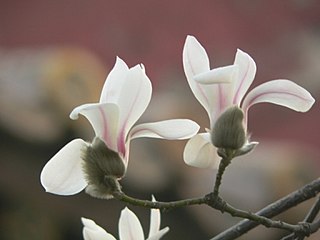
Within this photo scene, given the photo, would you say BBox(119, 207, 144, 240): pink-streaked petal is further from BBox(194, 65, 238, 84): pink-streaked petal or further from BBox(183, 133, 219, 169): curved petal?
BBox(194, 65, 238, 84): pink-streaked petal

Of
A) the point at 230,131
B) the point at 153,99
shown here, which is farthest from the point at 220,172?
the point at 153,99

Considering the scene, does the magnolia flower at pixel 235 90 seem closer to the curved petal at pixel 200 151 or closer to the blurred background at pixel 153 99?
the curved petal at pixel 200 151

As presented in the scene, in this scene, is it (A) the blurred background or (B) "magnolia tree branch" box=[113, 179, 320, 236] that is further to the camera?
(A) the blurred background

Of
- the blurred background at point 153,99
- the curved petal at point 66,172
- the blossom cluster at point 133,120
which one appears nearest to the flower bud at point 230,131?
the blossom cluster at point 133,120

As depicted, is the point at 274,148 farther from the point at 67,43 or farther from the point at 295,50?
the point at 67,43

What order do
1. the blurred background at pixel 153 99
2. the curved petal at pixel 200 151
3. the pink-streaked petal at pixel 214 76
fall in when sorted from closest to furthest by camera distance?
the pink-streaked petal at pixel 214 76
the curved petal at pixel 200 151
the blurred background at pixel 153 99

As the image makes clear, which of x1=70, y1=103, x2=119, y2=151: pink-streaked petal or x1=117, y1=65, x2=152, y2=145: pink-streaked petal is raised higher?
x1=117, y1=65, x2=152, y2=145: pink-streaked petal

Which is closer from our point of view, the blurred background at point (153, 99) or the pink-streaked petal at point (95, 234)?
the pink-streaked petal at point (95, 234)

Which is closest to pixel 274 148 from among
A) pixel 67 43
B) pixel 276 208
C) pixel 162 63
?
pixel 162 63

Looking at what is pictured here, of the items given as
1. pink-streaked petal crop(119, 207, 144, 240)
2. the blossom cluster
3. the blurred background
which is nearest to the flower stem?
the blossom cluster
